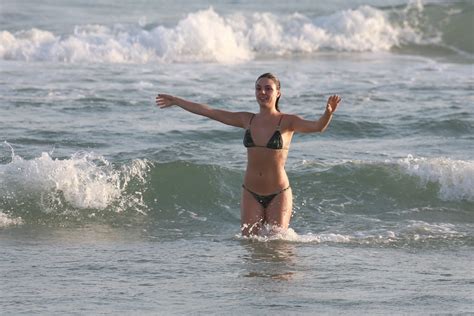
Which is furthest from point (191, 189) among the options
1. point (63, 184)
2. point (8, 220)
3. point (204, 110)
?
point (204, 110)

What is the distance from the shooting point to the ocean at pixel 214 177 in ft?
26.3

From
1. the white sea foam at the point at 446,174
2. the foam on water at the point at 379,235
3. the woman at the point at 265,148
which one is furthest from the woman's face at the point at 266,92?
the white sea foam at the point at 446,174

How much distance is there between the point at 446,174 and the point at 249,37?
1287 centimetres

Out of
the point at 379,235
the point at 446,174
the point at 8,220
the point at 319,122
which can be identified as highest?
the point at 319,122

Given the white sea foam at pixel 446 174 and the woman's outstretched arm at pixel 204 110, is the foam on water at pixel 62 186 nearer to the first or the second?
the woman's outstretched arm at pixel 204 110

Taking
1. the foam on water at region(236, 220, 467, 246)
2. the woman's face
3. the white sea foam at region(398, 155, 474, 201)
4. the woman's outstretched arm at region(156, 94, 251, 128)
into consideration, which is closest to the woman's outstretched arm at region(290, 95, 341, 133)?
the woman's face

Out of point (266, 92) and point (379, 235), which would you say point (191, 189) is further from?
point (266, 92)

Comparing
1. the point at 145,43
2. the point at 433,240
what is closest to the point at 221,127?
the point at 433,240

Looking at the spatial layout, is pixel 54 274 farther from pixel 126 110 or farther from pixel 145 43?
pixel 145 43

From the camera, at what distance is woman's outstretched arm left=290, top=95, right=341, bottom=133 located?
8508 millimetres

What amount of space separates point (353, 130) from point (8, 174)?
504 centimetres

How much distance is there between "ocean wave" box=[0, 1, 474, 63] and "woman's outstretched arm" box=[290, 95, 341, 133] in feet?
42.7

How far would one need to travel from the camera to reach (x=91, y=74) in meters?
19.7

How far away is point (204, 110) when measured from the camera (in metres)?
9.23
